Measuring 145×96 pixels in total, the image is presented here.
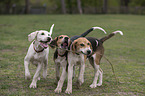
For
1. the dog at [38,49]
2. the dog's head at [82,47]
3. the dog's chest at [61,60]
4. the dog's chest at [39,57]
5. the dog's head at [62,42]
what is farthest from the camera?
the dog's chest at [39,57]

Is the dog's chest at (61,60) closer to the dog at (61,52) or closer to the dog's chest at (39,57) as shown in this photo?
the dog at (61,52)

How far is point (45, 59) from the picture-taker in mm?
6520

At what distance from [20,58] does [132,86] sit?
16.3 ft

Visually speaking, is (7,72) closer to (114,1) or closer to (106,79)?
(106,79)

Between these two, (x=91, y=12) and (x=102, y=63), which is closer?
(x=102, y=63)

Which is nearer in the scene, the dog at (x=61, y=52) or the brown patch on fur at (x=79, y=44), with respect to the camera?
the brown patch on fur at (x=79, y=44)

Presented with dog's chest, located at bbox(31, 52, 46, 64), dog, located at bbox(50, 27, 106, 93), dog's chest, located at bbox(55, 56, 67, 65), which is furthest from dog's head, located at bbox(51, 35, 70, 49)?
dog's chest, located at bbox(31, 52, 46, 64)

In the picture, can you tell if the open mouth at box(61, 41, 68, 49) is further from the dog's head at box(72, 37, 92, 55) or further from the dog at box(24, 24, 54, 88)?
the dog at box(24, 24, 54, 88)

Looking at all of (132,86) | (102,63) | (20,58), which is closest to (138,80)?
(132,86)

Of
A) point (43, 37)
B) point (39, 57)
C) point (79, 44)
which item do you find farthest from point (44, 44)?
point (79, 44)

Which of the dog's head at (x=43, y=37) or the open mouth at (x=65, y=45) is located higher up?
the dog's head at (x=43, y=37)

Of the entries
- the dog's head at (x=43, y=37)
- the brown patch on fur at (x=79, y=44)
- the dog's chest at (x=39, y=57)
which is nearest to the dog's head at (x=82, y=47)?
the brown patch on fur at (x=79, y=44)

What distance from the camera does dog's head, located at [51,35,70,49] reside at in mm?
5839

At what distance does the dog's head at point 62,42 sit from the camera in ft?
19.2
